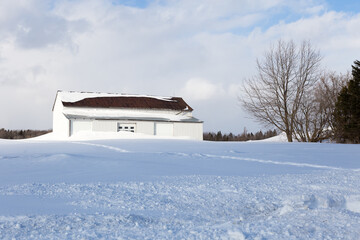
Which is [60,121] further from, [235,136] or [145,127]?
[235,136]

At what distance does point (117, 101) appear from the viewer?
31516 mm

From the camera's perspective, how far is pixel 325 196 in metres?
4.20

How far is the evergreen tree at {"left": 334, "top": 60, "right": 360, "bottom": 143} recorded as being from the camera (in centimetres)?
2441

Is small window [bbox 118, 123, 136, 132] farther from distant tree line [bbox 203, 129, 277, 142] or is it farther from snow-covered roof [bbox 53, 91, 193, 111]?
distant tree line [bbox 203, 129, 277, 142]

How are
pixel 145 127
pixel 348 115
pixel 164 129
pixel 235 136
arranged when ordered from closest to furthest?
pixel 348 115 < pixel 145 127 < pixel 164 129 < pixel 235 136

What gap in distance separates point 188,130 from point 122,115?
636 centimetres

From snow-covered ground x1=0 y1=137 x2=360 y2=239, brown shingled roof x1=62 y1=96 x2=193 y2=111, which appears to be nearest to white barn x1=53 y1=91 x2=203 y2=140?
brown shingled roof x1=62 y1=96 x2=193 y2=111

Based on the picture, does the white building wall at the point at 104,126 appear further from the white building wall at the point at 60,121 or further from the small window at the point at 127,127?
the white building wall at the point at 60,121

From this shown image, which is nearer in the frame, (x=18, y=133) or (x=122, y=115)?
(x=122, y=115)

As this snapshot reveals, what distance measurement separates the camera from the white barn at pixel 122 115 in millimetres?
27562

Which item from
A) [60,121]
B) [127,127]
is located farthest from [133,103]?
[60,121]

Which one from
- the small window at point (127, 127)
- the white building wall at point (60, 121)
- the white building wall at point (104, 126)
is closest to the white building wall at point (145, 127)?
the small window at point (127, 127)

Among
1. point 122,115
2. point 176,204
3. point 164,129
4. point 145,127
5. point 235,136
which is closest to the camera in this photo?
point 176,204

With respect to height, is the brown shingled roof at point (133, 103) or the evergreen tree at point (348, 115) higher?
the brown shingled roof at point (133, 103)
